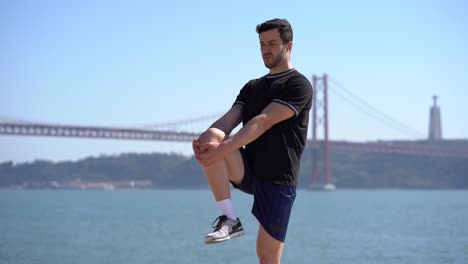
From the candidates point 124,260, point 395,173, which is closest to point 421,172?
point 395,173

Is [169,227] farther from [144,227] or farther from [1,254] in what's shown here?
[1,254]

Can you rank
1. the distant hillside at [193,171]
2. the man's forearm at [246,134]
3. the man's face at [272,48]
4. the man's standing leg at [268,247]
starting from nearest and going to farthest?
the man's forearm at [246,134]
the man's face at [272,48]
the man's standing leg at [268,247]
the distant hillside at [193,171]

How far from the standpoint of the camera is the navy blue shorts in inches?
117

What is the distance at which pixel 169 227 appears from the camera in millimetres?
28516

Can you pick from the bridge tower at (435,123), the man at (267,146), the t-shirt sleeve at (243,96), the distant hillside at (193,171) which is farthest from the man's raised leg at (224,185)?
the bridge tower at (435,123)

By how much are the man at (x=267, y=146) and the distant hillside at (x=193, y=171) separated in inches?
2141

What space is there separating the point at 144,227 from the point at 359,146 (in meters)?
22.9

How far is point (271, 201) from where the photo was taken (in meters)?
2.98

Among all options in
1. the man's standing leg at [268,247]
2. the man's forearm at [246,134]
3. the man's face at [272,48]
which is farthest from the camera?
the man's standing leg at [268,247]

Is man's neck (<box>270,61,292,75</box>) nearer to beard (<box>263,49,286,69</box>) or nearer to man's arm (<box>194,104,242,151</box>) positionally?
beard (<box>263,49,286,69</box>)

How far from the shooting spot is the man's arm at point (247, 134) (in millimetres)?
2801

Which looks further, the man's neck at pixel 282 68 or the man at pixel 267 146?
the man's neck at pixel 282 68

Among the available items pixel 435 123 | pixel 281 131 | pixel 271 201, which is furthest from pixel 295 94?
pixel 435 123

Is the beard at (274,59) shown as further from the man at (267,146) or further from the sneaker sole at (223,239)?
the sneaker sole at (223,239)
